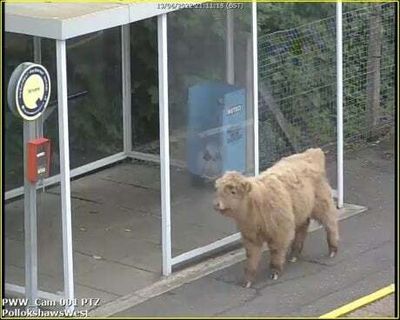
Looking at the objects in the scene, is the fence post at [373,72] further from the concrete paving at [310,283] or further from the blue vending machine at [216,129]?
the blue vending machine at [216,129]

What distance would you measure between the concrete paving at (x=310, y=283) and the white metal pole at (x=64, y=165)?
492mm

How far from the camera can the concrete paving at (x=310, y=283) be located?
31.6 feet

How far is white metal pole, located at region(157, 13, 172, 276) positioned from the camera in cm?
1010

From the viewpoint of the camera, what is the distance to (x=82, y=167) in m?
12.5

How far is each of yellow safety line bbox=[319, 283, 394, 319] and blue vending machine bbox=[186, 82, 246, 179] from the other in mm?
2014

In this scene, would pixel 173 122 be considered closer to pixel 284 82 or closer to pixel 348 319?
pixel 284 82

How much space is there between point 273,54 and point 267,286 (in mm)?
2476

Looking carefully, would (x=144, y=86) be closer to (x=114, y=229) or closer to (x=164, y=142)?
(x=114, y=229)

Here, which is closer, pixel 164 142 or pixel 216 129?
pixel 164 142

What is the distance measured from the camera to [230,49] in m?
11.0

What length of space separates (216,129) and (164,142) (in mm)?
882

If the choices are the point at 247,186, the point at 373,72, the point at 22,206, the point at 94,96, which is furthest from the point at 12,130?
the point at 373,72

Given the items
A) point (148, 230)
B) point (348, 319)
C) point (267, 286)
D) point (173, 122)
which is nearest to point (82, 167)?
point (148, 230)
